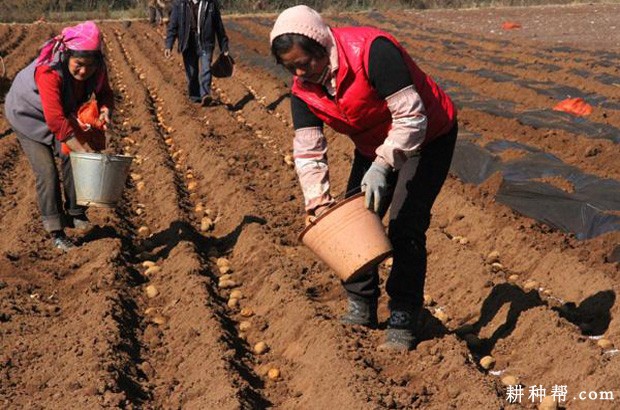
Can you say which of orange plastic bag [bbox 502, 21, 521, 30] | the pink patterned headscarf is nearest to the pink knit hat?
the pink patterned headscarf

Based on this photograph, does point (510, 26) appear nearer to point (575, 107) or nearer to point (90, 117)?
point (575, 107)

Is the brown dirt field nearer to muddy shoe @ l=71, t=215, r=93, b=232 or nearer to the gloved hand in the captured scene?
muddy shoe @ l=71, t=215, r=93, b=232

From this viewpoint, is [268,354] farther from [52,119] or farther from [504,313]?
[52,119]

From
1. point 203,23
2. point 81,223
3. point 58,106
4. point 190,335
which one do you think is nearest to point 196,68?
point 203,23

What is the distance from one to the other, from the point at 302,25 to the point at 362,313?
1.47 metres

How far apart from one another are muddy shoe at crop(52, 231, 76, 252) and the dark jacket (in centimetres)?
515

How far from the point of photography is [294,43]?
130 inches

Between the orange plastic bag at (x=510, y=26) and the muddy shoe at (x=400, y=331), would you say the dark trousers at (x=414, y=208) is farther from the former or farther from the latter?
the orange plastic bag at (x=510, y=26)

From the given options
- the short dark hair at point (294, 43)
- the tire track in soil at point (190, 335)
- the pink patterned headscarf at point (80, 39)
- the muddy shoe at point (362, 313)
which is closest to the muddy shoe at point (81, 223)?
the tire track in soil at point (190, 335)

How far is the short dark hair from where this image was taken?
10.8ft

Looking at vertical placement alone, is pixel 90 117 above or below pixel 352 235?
below

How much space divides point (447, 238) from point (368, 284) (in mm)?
1769

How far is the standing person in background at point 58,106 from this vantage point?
4879 millimetres

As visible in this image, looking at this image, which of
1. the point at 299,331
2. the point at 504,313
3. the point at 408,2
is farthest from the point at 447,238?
the point at 408,2
